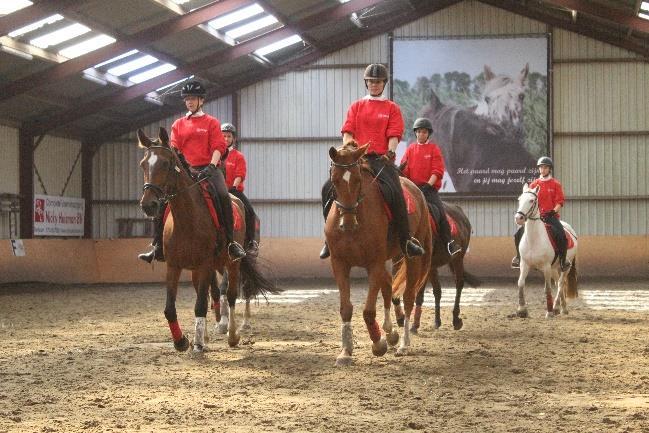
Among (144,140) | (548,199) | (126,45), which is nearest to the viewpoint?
(144,140)

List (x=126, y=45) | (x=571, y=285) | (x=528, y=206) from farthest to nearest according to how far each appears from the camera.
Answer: (x=126, y=45)
(x=571, y=285)
(x=528, y=206)

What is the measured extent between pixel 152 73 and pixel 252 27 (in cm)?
302

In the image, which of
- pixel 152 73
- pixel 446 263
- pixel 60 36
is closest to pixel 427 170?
pixel 446 263

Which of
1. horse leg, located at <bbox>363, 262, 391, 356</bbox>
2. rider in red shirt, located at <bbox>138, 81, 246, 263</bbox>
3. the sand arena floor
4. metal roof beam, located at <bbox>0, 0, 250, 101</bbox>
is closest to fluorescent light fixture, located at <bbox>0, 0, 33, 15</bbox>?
metal roof beam, located at <bbox>0, 0, 250, 101</bbox>

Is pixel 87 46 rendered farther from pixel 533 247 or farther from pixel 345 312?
pixel 345 312

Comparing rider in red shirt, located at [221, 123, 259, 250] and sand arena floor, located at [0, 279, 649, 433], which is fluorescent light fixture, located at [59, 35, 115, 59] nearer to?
sand arena floor, located at [0, 279, 649, 433]

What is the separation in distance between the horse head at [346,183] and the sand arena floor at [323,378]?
1.31 meters

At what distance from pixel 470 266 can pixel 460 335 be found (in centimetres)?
1509

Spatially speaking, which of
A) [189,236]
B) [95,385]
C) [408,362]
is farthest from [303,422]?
[189,236]

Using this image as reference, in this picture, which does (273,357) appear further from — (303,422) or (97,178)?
(97,178)

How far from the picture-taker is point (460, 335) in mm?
12031

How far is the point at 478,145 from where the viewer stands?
27891mm

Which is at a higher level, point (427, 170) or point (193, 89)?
point (193, 89)

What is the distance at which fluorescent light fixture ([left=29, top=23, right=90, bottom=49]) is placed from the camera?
2031cm
